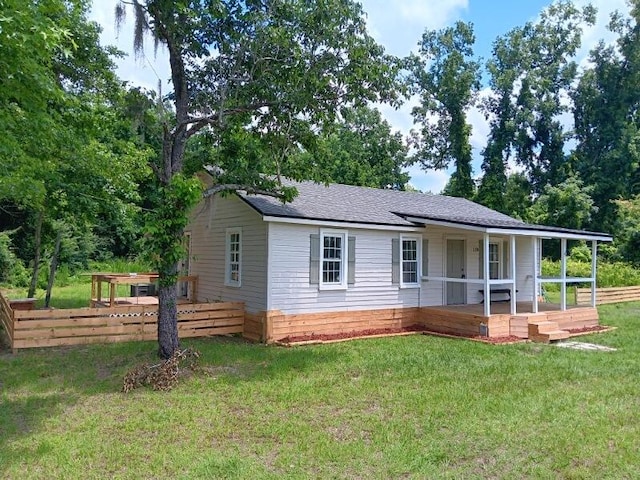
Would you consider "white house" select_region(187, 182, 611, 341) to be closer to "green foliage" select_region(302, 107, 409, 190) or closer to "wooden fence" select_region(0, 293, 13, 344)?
"wooden fence" select_region(0, 293, 13, 344)

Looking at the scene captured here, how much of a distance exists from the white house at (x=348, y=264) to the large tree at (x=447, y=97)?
22.5m

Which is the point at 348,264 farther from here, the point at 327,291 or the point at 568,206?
the point at 568,206

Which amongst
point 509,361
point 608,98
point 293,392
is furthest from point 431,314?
point 608,98

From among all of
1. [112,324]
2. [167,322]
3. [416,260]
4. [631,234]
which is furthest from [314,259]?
[631,234]

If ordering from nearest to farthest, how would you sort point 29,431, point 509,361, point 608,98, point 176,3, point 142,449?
point 142,449 → point 29,431 → point 176,3 → point 509,361 → point 608,98

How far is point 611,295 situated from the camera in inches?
808

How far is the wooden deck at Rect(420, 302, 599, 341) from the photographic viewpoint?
12102 mm

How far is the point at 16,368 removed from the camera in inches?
330

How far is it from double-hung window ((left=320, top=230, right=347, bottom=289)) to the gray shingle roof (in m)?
0.49

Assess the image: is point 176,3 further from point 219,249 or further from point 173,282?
point 219,249

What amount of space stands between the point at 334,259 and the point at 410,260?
2.71 metres

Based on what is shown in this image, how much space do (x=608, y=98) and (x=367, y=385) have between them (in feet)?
124

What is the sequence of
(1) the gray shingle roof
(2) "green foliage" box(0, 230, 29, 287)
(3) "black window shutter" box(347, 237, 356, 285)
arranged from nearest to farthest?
(1) the gray shingle roof
(3) "black window shutter" box(347, 237, 356, 285)
(2) "green foliage" box(0, 230, 29, 287)

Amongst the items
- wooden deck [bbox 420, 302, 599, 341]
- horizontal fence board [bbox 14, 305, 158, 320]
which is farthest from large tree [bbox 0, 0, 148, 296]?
wooden deck [bbox 420, 302, 599, 341]
